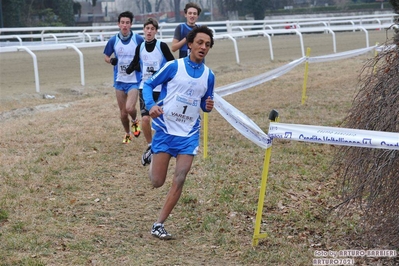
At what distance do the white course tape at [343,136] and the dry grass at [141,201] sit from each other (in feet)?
3.54

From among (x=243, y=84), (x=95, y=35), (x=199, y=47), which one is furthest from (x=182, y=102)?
(x=95, y=35)

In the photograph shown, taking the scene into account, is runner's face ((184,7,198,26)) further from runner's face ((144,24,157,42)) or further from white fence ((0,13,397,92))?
white fence ((0,13,397,92))

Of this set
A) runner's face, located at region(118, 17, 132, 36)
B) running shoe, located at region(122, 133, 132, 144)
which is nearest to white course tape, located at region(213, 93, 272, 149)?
runner's face, located at region(118, 17, 132, 36)

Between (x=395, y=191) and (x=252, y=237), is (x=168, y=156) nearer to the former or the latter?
(x=252, y=237)

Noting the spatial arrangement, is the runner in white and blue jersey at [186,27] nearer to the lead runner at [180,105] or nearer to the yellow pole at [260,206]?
the lead runner at [180,105]

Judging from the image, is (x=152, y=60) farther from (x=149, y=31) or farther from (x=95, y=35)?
(x=95, y=35)

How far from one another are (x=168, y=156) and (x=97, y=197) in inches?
66.0

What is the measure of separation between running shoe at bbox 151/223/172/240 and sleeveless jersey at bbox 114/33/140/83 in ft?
14.1

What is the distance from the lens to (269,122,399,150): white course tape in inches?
208

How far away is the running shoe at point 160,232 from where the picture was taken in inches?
268

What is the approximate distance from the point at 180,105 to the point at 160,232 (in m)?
1.18

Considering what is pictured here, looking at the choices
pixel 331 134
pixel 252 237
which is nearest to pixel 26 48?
pixel 252 237

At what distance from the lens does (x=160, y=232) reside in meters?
6.82

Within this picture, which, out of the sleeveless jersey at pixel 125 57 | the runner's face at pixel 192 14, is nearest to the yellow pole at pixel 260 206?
the runner's face at pixel 192 14
